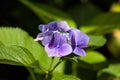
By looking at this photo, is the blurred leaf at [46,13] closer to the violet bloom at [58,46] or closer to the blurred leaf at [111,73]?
the blurred leaf at [111,73]

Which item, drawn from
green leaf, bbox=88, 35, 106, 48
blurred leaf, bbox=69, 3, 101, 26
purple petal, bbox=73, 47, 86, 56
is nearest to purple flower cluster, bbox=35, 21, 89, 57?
purple petal, bbox=73, 47, 86, 56

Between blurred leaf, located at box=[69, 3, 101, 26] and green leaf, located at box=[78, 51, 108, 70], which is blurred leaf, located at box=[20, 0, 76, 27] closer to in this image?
green leaf, located at box=[78, 51, 108, 70]

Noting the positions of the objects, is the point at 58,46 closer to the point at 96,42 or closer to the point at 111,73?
the point at 96,42

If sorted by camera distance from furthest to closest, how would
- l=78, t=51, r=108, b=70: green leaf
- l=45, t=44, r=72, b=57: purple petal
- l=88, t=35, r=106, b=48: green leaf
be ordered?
l=78, t=51, r=108, b=70: green leaf, l=88, t=35, r=106, b=48: green leaf, l=45, t=44, r=72, b=57: purple petal

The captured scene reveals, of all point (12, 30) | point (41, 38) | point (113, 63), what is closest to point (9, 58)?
point (41, 38)

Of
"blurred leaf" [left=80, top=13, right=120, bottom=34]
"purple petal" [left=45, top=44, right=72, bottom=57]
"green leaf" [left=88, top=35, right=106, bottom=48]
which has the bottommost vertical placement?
"purple petal" [left=45, top=44, right=72, bottom=57]

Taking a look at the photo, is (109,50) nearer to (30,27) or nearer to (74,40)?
(30,27)

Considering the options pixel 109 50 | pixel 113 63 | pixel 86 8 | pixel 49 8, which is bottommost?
pixel 113 63
